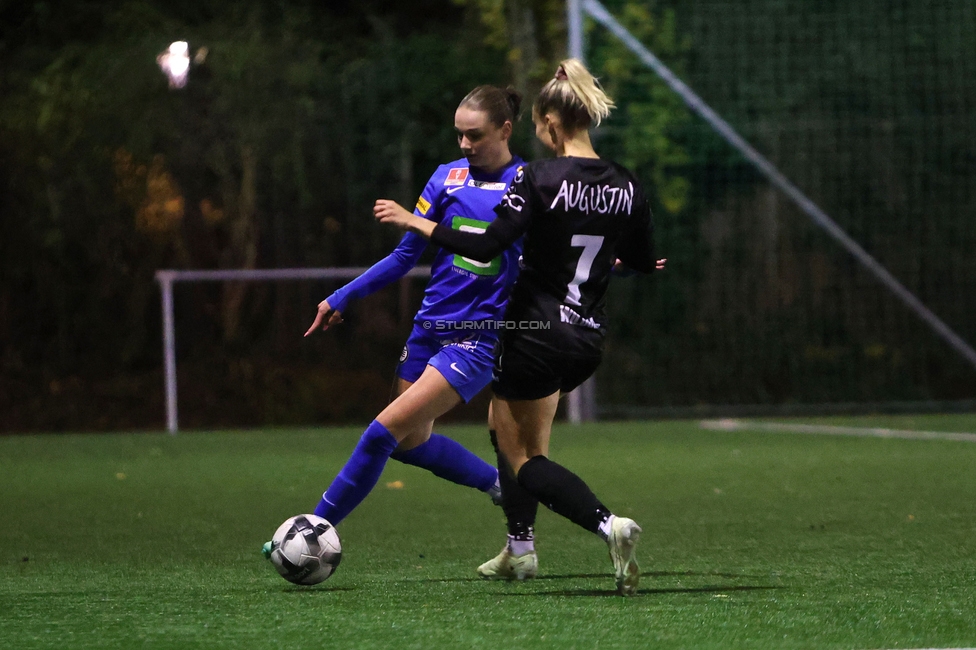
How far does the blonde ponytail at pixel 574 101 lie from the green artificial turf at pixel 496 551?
4.55 ft

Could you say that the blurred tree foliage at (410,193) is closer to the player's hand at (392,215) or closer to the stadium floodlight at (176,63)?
the stadium floodlight at (176,63)

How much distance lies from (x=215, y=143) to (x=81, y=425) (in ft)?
9.21

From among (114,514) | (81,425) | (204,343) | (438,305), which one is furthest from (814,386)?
(438,305)

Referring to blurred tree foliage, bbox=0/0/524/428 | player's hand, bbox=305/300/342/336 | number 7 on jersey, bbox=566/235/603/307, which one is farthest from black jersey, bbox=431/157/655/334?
blurred tree foliage, bbox=0/0/524/428

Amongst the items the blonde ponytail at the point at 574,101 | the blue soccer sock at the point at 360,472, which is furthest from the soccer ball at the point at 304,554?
the blonde ponytail at the point at 574,101

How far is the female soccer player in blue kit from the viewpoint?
515 centimetres

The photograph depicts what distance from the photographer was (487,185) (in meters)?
5.28

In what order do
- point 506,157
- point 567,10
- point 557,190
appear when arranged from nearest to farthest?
point 557,190
point 506,157
point 567,10

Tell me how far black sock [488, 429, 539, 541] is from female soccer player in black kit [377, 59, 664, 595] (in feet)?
1.43

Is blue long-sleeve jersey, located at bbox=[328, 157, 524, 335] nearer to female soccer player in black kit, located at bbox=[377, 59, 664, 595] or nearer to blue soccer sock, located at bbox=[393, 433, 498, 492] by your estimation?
blue soccer sock, located at bbox=[393, 433, 498, 492]

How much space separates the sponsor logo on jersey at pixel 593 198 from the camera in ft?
14.8

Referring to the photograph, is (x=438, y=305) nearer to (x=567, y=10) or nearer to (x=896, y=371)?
(x=567, y=10)

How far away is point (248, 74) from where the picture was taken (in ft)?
47.0

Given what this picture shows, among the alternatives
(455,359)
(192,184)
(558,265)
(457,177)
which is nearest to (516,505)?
(455,359)
